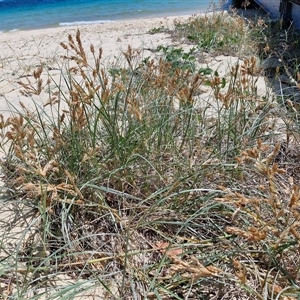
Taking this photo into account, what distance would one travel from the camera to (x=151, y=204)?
5.21 ft

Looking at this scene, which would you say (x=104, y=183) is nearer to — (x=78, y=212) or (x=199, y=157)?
(x=78, y=212)

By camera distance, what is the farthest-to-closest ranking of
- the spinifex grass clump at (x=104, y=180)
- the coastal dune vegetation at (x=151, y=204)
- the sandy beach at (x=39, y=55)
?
the sandy beach at (x=39, y=55), the spinifex grass clump at (x=104, y=180), the coastal dune vegetation at (x=151, y=204)

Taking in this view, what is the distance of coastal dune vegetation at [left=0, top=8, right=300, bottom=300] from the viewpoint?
1.18 meters

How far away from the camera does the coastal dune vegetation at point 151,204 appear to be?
1176mm

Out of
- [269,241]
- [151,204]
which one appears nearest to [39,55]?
[151,204]

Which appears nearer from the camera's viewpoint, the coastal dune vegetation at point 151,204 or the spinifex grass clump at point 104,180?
the coastal dune vegetation at point 151,204

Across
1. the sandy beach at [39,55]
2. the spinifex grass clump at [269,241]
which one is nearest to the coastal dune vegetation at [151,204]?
the spinifex grass clump at [269,241]

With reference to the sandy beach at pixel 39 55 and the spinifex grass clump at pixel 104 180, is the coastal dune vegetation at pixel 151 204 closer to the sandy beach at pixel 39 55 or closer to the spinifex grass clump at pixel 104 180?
the spinifex grass clump at pixel 104 180

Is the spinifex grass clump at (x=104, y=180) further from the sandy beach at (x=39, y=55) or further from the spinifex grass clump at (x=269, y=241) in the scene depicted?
the sandy beach at (x=39, y=55)

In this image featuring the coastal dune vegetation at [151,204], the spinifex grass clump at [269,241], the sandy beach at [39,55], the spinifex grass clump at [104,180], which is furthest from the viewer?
the sandy beach at [39,55]

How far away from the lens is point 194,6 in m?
16.0

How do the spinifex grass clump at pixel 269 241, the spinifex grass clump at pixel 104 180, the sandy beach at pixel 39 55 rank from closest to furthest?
the spinifex grass clump at pixel 269 241 → the spinifex grass clump at pixel 104 180 → the sandy beach at pixel 39 55

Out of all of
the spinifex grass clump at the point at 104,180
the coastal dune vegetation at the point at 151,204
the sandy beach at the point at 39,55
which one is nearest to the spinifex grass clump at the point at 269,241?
the coastal dune vegetation at the point at 151,204

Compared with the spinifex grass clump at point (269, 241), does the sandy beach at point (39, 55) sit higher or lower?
lower
